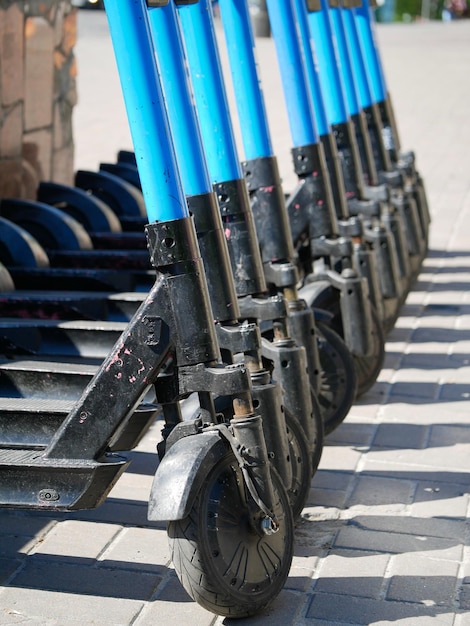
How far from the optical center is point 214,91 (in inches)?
116

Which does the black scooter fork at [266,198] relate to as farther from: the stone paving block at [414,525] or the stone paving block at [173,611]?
the stone paving block at [173,611]

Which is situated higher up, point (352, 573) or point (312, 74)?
point (312, 74)

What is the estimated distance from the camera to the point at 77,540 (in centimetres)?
319

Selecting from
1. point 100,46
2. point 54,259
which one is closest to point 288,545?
point 54,259

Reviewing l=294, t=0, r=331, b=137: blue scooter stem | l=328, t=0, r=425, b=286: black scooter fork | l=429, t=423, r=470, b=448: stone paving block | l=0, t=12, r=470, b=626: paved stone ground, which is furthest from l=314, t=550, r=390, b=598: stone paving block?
l=328, t=0, r=425, b=286: black scooter fork

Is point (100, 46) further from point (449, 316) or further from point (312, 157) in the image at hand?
point (312, 157)

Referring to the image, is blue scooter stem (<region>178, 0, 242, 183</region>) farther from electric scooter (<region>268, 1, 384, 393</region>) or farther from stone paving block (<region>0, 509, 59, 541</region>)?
stone paving block (<region>0, 509, 59, 541</region>)

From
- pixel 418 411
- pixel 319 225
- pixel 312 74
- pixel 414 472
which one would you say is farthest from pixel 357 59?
pixel 414 472

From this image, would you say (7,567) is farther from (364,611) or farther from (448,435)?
(448,435)

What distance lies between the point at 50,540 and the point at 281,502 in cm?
81

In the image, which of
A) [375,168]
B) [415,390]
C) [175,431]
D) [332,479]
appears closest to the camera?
[175,431]

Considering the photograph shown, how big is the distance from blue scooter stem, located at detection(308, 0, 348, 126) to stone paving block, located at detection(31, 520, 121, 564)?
209 centimetres

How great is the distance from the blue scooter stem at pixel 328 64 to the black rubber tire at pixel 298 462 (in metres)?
1.90

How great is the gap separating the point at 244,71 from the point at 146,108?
86 cm
